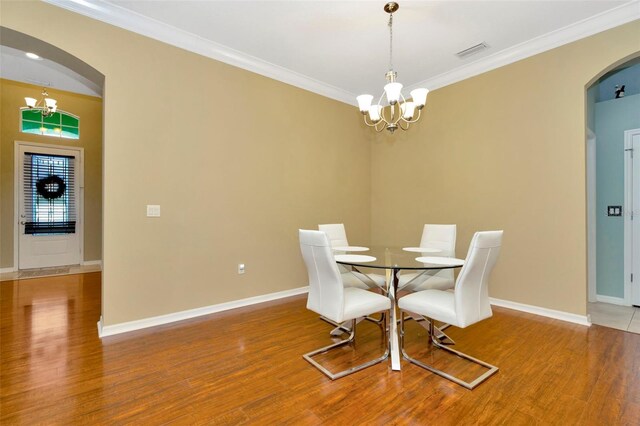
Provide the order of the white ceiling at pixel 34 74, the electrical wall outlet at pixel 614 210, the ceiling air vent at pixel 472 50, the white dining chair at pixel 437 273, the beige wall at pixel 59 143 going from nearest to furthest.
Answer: the white dining chair at pixel 437 273 → the ceiling air vent at pixel 472 50 → the electrical wall outlet at pixel 614 210 → the white ceiling at pixel 34 74 → the beige wall at pixel 59 143

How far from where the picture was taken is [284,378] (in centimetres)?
209

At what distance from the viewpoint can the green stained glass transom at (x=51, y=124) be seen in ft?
18.4

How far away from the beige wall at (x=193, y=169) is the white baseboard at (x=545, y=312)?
102 inches

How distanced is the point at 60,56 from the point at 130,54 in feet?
1.88

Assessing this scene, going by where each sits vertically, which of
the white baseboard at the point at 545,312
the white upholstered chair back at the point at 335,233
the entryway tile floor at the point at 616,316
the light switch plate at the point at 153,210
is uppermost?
the light switch plate at the point at 153,210

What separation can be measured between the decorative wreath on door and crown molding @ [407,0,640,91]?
23.3ft

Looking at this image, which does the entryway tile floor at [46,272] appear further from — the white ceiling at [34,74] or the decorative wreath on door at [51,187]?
the white ceiling at [34,74]

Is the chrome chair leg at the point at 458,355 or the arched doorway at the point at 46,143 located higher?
the arched doorway at the point at 46,143

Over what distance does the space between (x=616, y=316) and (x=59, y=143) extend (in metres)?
9.29

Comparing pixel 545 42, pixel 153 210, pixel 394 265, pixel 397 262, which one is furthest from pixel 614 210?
pixel 153 210

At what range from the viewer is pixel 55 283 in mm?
4777

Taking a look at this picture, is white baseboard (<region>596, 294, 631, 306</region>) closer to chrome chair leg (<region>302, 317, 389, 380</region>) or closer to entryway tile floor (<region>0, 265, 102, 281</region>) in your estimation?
chrome chair leg (<region>302, 317, 389, 380</region>)

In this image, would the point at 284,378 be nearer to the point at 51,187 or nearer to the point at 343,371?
the point at 343,371

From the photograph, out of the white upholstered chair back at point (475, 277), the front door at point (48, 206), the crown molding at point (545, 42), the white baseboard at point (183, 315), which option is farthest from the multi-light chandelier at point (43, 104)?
the white upholstered chair back at point (475, 277)
